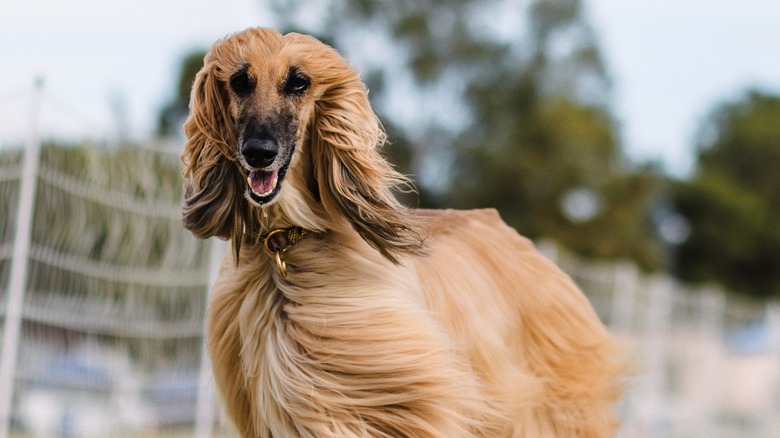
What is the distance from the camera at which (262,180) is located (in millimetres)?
2416

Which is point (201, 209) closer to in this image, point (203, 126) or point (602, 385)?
point (203, 126)

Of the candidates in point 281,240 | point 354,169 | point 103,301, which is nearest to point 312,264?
point 281,240

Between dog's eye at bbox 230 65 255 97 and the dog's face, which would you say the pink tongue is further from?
dog's eye at bbox 230 65 255 97

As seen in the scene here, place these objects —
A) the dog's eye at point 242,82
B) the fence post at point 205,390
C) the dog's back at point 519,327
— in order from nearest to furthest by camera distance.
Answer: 1. the dog's eye at point 242,82
2. the dog's back at point 519,327
3. the fence post at point 205,390

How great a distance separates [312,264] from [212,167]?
1.04ft

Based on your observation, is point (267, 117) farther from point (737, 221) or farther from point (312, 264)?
point (737, 221)

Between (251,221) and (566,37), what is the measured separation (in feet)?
73.2

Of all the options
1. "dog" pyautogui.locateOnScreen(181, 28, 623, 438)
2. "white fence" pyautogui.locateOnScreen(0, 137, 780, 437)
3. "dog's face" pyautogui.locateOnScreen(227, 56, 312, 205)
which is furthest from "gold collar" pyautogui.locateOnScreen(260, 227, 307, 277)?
"white fence" pyautogui.locateOnScreen(0, 137, 780, 437)

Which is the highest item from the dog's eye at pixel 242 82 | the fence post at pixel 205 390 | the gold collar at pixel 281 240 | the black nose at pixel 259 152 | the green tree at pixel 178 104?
the green tree at pixel 178 104

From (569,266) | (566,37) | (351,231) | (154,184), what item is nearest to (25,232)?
(154,184)

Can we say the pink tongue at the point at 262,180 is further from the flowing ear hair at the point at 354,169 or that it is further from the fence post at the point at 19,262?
the fence post at the point at 19,262

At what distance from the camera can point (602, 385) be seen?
11.0 ft

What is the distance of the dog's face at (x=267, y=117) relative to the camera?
239cm

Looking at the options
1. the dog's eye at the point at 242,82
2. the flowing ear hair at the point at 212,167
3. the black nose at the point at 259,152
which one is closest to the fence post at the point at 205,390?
the flowing ear hair at the point at 212,167
